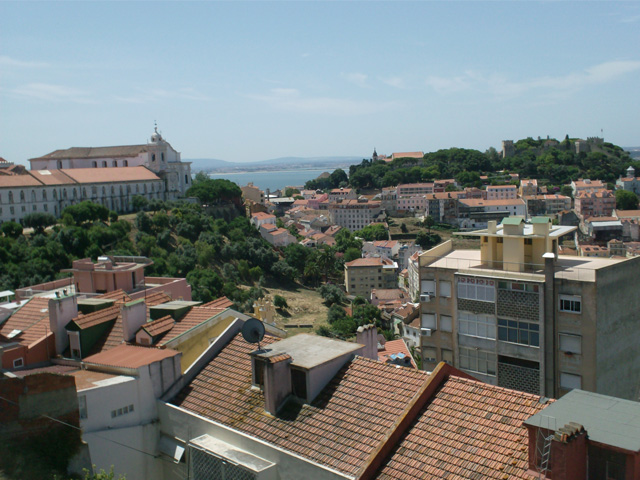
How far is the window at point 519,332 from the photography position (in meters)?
10.8

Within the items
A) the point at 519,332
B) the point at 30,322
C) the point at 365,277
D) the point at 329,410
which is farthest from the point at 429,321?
the point at 365,277

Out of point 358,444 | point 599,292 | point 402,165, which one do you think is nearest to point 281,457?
point 358,444

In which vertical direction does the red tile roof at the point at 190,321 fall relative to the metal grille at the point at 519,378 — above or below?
above

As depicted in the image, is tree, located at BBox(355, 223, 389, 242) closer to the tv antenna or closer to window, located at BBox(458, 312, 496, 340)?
window, located at BBox(458, 312, 496, 340)

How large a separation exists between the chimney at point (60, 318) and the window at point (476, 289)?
277 inches

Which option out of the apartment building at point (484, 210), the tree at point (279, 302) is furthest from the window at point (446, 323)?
the apartment building at point (484, 210)

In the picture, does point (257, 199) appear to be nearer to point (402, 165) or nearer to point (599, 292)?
point (402, 165)

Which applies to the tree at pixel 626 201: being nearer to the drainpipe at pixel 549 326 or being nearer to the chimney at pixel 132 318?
the drainpipe at pixel 549 326

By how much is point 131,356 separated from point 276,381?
104 inches

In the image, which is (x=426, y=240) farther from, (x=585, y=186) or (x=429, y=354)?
(x=429, y=354)

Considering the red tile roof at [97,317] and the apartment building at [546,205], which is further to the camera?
the apartment building at [546,205]

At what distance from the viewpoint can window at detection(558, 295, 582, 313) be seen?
407 inches

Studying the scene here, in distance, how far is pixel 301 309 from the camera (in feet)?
156

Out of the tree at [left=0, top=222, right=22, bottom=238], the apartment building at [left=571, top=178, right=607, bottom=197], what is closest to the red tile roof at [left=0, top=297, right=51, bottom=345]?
the tree at [left=0, top=222, right=22, bottom=238]
